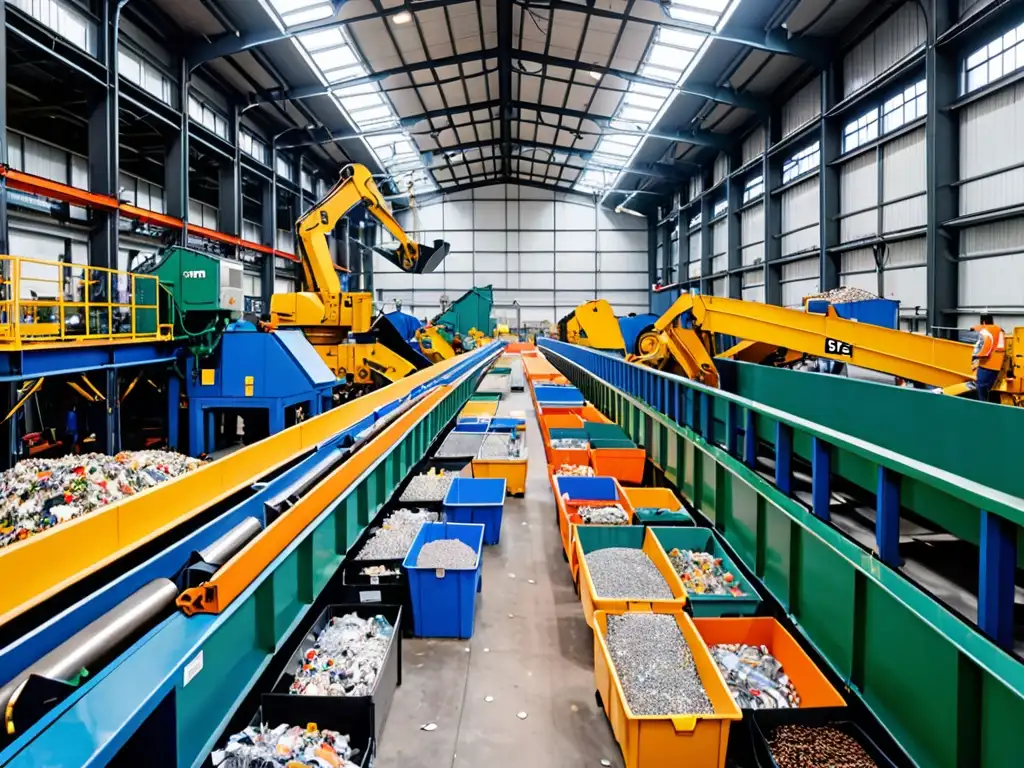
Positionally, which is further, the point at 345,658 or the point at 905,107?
the point at 905,107

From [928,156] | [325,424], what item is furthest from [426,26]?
[325,424]

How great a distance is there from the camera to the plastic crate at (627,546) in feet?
9.19

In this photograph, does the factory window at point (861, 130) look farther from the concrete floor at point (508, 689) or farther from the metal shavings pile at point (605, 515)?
the concrete floor at point (508, 689)

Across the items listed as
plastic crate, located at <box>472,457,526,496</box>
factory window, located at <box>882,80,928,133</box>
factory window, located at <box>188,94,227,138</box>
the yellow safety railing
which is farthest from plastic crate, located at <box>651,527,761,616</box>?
factory window, located at <box>188,94,227,138</box>

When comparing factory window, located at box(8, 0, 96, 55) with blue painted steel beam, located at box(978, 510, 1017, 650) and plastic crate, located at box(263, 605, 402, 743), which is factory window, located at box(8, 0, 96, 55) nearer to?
plastic crate, located at box(263, 605, 402, 743)

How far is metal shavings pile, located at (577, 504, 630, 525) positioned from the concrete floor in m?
0.41

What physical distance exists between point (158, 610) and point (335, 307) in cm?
971

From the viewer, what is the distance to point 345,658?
8.67 feet

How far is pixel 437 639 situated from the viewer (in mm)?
3191

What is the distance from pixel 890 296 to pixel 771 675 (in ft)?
36.9

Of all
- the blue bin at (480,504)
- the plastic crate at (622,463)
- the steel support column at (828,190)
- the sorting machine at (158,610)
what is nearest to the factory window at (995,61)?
the steel support column at (828,190)

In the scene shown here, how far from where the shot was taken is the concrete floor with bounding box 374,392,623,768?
2363 millimetres

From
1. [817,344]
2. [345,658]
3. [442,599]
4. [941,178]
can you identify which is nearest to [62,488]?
[345,658]

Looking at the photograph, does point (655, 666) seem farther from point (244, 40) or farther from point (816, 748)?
point (244, 40)
